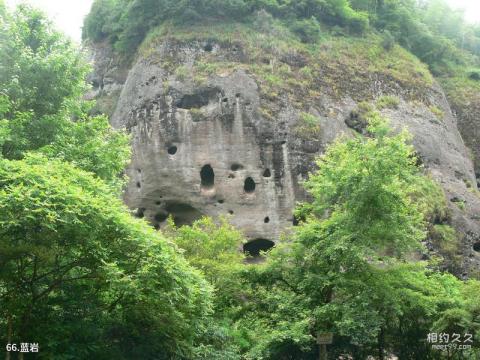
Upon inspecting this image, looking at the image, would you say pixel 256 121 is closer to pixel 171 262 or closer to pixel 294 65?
pixel 294 65

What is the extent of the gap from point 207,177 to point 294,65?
8.33 m

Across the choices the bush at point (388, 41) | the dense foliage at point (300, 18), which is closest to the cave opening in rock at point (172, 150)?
the dense foliage at point (300, 18)

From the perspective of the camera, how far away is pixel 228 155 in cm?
2714

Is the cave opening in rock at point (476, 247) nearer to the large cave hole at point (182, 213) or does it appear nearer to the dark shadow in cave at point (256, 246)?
the dark shadow in cave at point (256, 246)

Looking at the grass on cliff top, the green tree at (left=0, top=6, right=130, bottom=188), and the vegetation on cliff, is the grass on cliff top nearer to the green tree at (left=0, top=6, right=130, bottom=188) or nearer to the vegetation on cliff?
the vegetation on cliff

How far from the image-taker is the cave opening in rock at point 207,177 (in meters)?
27.9

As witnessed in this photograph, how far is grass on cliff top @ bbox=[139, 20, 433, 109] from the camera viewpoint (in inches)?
1172

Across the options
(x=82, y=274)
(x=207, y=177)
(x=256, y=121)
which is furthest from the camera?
(x=207, y=177)

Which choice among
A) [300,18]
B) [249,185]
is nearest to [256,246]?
[249,185]

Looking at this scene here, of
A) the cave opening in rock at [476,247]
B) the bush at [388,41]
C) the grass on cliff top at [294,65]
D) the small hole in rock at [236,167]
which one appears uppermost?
the bush at [388,41]

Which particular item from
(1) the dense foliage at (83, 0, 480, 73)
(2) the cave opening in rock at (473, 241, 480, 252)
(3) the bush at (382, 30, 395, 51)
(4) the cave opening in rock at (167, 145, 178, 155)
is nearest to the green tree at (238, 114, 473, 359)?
(2) the cave opening in rock at (473, 241, 480, 252)

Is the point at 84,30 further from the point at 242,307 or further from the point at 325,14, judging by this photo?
the point at 242,307

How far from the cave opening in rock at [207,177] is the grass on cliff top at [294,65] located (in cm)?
474

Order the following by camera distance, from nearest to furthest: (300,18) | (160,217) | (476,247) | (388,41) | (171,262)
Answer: (171,262) < (476,247) < (160,217) < (300,18) < (388,41)
